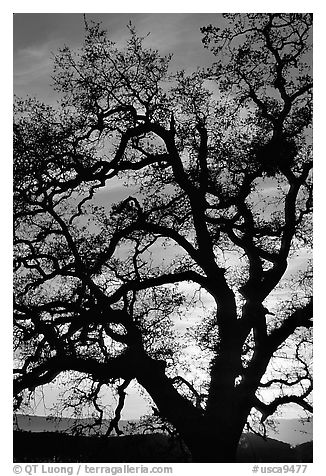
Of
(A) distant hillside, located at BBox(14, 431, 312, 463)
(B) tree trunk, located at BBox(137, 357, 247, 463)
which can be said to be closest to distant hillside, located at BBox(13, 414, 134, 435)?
(A) distant hillside, located at BBox(14, 431, 312, 463)

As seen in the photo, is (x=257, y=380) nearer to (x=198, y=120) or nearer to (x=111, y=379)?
(x=111, y=379)

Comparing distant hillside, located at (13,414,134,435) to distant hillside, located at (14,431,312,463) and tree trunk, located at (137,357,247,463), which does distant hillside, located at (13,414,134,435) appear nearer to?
distant hillside, located at (14,431,312,463)

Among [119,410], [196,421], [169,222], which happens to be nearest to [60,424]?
[119,410]

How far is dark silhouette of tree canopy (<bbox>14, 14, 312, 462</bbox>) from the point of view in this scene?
929 centimetres

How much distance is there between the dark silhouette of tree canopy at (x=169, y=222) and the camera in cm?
929

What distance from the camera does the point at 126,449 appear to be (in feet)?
29.2

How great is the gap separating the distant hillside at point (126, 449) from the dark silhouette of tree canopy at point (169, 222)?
43 centimetres

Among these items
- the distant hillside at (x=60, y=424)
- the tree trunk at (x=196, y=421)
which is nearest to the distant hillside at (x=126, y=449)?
the distant hillside at (x=60, y=424)

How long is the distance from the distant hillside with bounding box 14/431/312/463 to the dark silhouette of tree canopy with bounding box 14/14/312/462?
43 centimetres

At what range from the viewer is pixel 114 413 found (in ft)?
31.9

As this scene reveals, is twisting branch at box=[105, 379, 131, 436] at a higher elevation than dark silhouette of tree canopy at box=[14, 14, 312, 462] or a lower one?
lower
